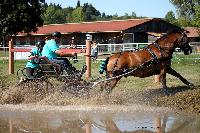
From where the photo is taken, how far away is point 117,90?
14070mm

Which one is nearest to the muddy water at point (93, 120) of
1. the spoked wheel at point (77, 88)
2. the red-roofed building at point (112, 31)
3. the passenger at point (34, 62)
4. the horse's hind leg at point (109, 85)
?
the spoked wheel at point (77, 88)

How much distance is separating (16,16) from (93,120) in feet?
140

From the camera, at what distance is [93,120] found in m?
9.43

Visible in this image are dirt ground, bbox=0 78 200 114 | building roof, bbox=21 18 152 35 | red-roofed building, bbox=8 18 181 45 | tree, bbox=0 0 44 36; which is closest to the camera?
dirt ground, bbox=0 78 200 114

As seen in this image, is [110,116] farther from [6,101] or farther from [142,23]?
[142,23]

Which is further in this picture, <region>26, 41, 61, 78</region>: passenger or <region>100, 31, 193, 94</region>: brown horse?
<region>26, 41, 61, 78</region>: passenger

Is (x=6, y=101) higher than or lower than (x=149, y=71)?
lower

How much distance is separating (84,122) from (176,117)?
194cm

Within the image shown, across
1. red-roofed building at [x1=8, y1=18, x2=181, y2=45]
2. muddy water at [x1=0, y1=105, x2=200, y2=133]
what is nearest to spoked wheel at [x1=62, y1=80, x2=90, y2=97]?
muddy water at [x1=0, y1=105, x2=200, y2=133]

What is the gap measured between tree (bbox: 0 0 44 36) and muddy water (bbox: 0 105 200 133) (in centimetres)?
3984

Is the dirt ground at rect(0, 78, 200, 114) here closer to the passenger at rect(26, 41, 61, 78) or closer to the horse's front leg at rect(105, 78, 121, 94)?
the horse's front leg at rect(105, 78, 121, 94)

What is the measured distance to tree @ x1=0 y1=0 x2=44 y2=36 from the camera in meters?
50.2

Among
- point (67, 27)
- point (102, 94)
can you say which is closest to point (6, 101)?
point (102, 94)

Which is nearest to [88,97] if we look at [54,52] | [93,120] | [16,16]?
[54,52]
